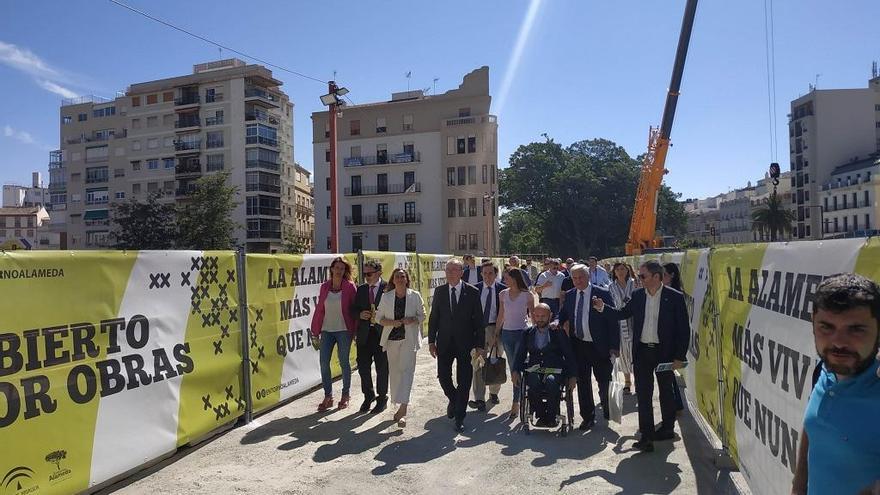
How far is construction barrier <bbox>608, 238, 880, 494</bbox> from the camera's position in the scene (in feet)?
10.00

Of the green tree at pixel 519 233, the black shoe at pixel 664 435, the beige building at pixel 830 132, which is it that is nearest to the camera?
the black shoe at pixel 664 435

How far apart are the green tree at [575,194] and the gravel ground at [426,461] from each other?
57013 mm

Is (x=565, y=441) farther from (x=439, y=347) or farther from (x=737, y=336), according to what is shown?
(x=737, y=336)

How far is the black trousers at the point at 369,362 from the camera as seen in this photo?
749 cm

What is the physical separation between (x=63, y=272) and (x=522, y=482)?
4127 millimetres

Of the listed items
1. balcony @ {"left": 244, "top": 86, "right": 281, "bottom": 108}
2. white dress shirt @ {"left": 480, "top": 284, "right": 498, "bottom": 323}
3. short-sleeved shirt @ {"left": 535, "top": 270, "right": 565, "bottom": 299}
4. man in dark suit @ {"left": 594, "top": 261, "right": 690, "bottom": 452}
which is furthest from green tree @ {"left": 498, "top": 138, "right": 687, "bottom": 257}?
man in dark suit @ {"left": 594, "top": 261, "right": 690, "bottom": 452}

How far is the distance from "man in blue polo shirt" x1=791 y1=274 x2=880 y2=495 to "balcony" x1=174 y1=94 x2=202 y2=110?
7247 cm

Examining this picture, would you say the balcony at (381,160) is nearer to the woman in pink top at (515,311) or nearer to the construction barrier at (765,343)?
the woman in pink top at (515,311)

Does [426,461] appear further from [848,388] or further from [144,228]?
[144,228]

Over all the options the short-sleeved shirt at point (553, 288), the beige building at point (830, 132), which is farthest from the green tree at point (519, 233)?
the short-sleeved shirt at point (553, 288)

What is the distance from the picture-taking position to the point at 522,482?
16.1 feet

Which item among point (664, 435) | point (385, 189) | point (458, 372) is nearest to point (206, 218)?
point (385, 189)

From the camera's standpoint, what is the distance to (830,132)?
80.9 m

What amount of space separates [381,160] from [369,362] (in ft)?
176
